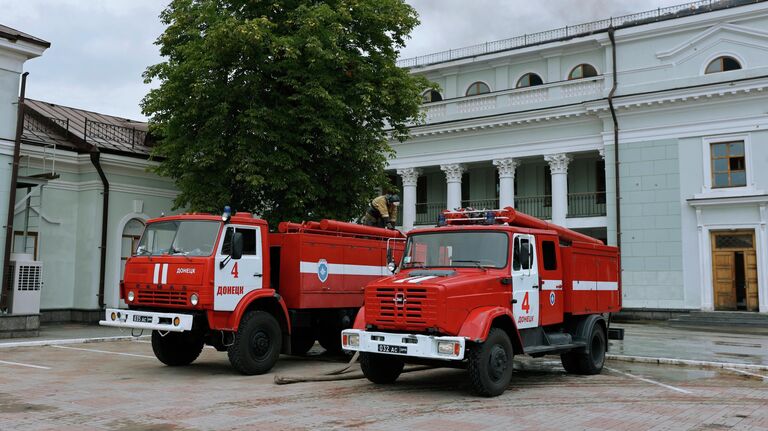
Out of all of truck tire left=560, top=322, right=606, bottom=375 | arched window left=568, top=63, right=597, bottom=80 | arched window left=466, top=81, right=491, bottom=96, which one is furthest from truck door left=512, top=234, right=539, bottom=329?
arched window left=466, top=81, right=491, bottom=96

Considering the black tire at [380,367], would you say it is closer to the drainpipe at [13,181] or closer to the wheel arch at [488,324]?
the wheel arch at [488,324]

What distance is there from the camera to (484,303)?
9.95 metres

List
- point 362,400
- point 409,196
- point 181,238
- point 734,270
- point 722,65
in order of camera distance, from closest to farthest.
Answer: point 362,400
point 181,238
point 734,270
point 722,65
point 409,196

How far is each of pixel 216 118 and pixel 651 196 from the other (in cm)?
1915

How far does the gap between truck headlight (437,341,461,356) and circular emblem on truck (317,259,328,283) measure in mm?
4538

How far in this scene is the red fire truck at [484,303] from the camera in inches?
374

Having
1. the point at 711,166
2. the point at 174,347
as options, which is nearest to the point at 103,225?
the point at 174,347

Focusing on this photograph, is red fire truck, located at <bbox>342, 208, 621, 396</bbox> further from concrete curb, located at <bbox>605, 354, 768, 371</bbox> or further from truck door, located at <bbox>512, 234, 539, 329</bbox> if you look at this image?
concrete curb, located at <bbox>605, 354, 768, 371</bbox>

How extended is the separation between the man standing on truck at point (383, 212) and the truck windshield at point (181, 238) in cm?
549

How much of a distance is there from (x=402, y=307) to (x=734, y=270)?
72.3 feet

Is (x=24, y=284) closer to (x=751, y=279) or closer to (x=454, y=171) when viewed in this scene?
(x=454, y=171)

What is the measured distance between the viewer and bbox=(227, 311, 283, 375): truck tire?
11.7m

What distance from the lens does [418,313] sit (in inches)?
376

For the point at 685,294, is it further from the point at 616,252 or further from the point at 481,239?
the point at 481,239
